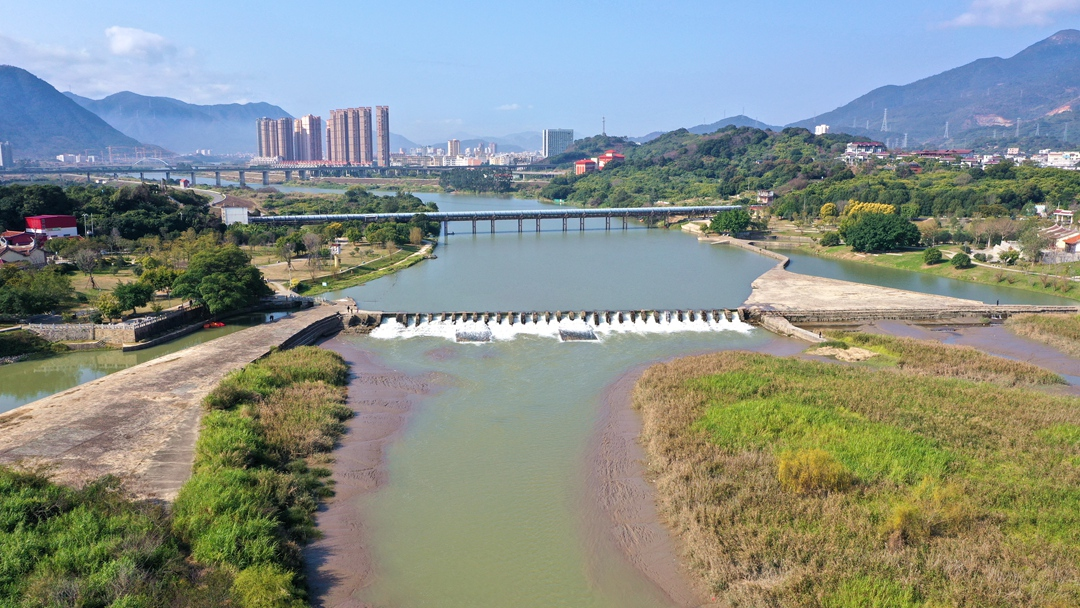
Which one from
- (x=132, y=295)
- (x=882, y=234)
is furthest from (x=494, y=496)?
(x=882, y=234)

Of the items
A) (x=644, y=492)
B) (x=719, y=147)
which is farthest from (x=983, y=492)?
(x=719, y=147)

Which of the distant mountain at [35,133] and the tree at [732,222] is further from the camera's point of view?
the distant mountain at [35,133]

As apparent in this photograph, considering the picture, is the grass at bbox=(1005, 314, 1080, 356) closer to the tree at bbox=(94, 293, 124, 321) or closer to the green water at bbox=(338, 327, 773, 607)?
the green water at bbox=(338, 327, 773, 607)

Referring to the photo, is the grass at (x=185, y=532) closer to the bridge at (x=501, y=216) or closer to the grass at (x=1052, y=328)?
the grass at (x=1052, y=328)

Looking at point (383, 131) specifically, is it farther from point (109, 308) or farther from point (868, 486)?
point (868, 486)

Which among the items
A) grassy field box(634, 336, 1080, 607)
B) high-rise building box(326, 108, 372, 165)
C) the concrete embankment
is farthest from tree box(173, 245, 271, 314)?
high-rise building box(326, 108, 372, 165)

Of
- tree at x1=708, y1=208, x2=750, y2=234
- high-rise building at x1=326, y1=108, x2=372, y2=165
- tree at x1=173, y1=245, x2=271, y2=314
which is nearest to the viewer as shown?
tree at x1=173, y1=245, x2=271, y2=314

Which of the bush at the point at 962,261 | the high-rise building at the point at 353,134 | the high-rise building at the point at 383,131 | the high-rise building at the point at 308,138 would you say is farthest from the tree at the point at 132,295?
the high-rise building at the point at 308,138
